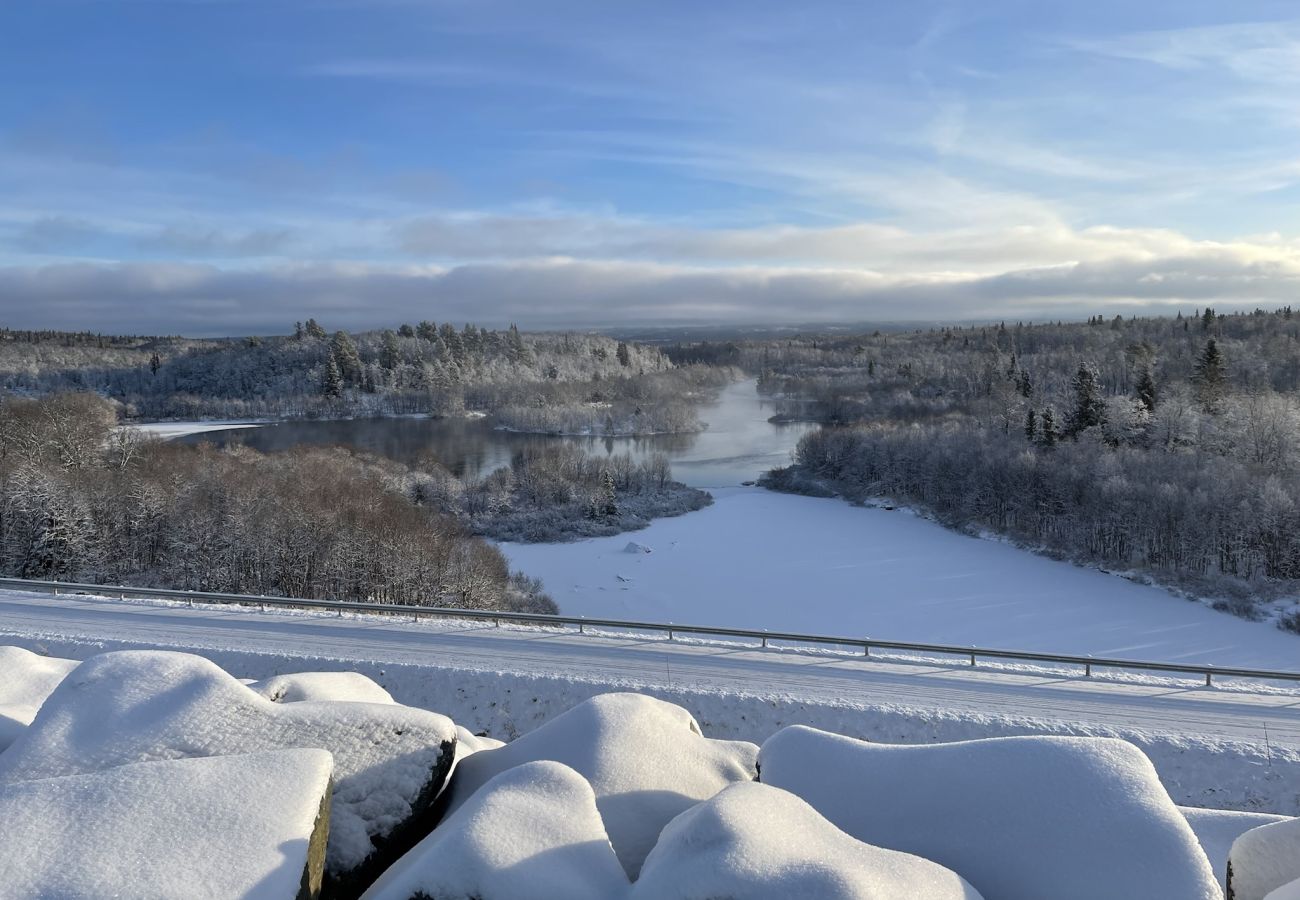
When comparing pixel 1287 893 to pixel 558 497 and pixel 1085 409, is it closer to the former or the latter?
pixel 558 497

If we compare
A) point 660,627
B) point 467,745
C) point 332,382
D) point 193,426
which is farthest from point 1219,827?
point 332,382

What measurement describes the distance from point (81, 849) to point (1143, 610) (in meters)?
44.5

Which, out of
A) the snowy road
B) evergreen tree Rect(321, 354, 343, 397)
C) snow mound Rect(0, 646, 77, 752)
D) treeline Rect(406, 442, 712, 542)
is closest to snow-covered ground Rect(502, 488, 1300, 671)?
treeline Rect(406, 442, 712, 542)

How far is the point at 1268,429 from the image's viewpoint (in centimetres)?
5719

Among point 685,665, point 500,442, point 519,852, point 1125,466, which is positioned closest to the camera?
point 519,852

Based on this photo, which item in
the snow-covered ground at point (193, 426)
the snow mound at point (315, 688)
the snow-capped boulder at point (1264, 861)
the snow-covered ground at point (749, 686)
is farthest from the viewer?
the snow-covered ground at point (193, 426)

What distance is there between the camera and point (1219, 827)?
7.59 m

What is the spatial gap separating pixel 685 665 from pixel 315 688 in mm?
10967

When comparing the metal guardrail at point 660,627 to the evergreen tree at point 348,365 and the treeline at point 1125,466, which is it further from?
the evergreen tree at point 348,365

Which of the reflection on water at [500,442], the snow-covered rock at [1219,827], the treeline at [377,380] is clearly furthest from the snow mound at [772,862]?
the treeline at [377,380]

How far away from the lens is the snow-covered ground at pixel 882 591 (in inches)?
1353

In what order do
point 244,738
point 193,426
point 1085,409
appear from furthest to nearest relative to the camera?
point 193,426 → point 1085,409 → point 244,738

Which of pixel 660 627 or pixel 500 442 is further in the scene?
pixel 500 442

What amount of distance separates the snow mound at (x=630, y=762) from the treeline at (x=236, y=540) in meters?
27.4
